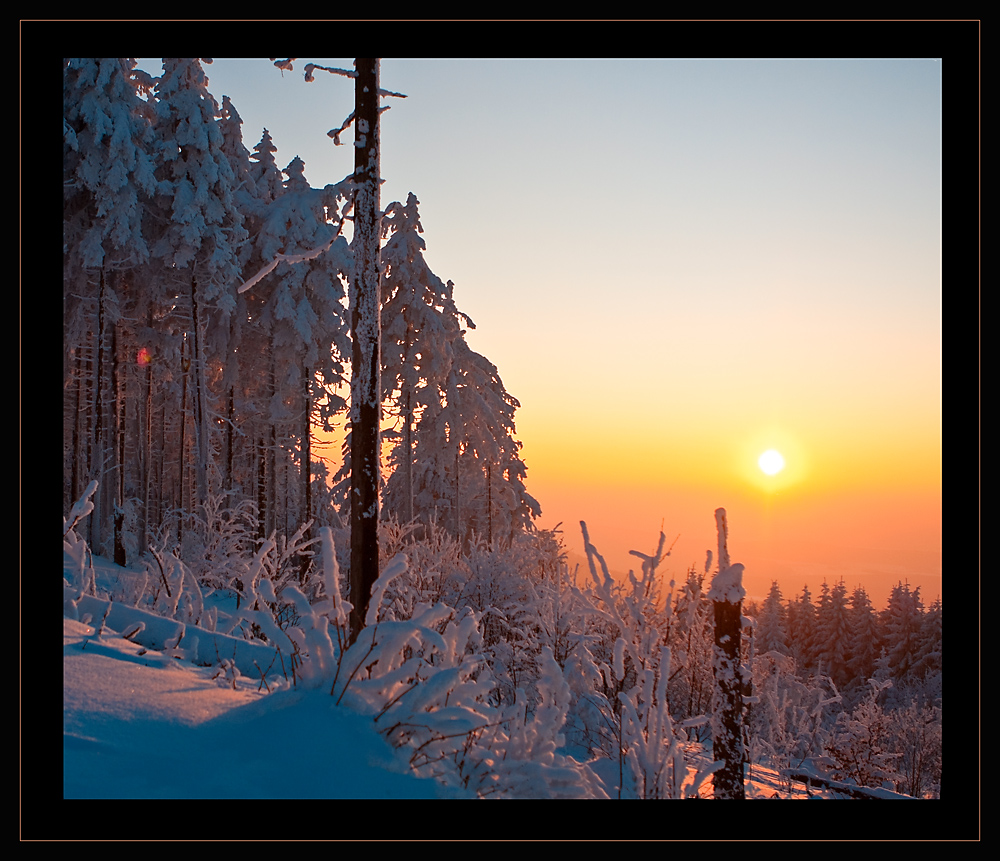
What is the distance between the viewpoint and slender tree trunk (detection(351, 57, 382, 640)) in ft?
19.2

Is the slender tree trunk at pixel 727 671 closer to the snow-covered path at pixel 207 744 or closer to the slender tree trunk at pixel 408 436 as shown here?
the snow-covered path at pixel 207 744

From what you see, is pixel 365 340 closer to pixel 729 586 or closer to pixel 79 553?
pixel 79 553

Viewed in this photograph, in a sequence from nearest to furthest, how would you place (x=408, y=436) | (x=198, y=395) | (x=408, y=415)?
(x=198, y=395) < (x=408, y=415) < (x=408, y=436)

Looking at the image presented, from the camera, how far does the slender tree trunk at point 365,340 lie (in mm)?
5863

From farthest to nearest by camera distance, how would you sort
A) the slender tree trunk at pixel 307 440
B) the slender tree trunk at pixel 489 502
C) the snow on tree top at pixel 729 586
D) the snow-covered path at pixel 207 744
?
the slender tree trunk at pixel 489 502, the slender tree trunk at pixel 307 440, the snow on tree top at pixel 729 586, the snow-covered path at pixel 207 744

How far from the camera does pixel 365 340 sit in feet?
19.4

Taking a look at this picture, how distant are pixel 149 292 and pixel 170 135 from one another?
5010mm

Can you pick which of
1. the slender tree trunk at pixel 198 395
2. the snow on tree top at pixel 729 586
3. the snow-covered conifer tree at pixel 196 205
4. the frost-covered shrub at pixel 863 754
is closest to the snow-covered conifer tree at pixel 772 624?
the frost-covered shrub at pixel 863 754

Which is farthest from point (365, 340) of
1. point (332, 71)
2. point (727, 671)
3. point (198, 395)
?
point (198, 395)

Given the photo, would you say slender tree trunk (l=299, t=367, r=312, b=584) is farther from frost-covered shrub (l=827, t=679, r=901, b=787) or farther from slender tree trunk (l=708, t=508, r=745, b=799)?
slender tree trunk (l=708, t=508, r=745, b=799)
